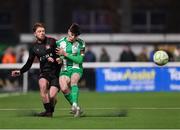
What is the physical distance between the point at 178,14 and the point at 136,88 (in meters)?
19.9

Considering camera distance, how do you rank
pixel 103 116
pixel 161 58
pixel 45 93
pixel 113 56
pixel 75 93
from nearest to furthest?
1. pixel 75 93
2. pixel 45 93
3. pixel 103 116
4. pixel 161 58
5. pixel 113 56

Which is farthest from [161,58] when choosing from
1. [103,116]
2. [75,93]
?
[75,93]

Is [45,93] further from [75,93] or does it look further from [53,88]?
[75,93]

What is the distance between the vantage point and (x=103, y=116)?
1661 centimetres

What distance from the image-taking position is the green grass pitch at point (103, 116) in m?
14.5

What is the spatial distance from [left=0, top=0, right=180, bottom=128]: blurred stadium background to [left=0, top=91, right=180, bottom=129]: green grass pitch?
20 millimetres

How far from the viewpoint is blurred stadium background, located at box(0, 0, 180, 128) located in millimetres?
19406

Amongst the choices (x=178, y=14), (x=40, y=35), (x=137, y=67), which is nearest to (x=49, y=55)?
(x=40, y=35)

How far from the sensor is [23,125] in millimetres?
14523

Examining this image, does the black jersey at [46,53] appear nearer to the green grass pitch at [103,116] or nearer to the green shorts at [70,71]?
the green shorts at [70,71]

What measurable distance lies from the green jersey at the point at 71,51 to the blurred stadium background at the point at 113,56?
1099mm

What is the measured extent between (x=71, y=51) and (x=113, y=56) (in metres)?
17.1

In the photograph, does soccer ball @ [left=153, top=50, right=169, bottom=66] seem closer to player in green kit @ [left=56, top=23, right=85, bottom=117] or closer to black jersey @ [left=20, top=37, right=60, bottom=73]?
player in green kit @ [left=56, top=23, right=85, bottom=117]

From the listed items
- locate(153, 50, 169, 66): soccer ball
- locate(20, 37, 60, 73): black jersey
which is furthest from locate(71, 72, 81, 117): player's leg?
locate(153, 50, 169, 66): soccer ball
